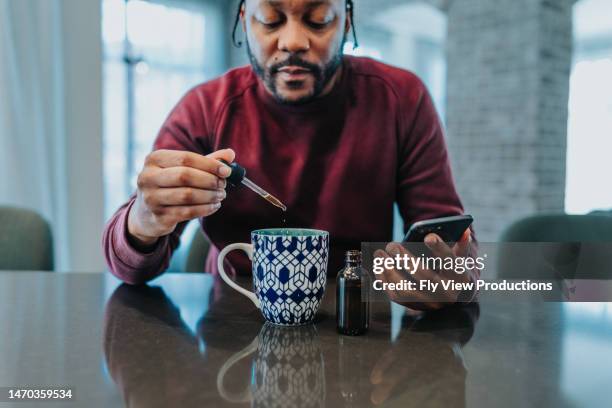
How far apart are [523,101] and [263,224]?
8.09 feet

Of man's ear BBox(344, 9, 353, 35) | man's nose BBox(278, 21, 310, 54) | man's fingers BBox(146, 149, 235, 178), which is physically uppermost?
man's ear BBox(344, 9, 353, 35)

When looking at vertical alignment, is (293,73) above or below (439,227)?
above

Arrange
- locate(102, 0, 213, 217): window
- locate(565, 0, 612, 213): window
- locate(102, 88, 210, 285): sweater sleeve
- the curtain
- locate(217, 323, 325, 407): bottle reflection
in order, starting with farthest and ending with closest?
locate(102, 0, 213, 217): window
locate(565, 0, 612, 213): window
the curtain
locate(102, 88, 210, 285): sweater sleeve
locate(217, 323, 325, 407): bottle reflection

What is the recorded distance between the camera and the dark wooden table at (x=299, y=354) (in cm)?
46

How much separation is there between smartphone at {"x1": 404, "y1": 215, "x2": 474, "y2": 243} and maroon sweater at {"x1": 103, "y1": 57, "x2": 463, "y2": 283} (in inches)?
14.3

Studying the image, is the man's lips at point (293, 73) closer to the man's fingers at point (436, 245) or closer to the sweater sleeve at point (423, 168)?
the sweater sleeve at point (423, 168)

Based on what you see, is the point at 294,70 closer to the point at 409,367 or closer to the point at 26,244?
the point at 409,367

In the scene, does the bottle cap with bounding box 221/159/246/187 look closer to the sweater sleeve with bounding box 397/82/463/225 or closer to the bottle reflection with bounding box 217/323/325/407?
the bottle reflection with bounding box 217/323/325/407

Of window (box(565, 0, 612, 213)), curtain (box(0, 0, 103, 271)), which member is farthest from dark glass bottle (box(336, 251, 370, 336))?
window (box(565, 0, 612, 213))

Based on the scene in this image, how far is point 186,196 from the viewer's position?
68cm

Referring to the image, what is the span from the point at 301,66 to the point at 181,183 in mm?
391

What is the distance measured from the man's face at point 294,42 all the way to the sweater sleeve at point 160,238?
0.19m

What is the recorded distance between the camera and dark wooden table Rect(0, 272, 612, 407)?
460 millimetres

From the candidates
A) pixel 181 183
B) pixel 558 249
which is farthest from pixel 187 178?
pixel 558 249
